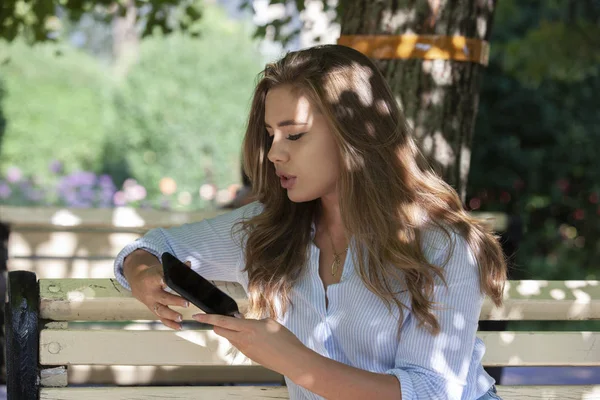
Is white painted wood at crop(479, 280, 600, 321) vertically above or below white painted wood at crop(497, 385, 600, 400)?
above

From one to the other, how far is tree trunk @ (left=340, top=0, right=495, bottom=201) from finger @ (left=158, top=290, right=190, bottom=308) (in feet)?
3.91

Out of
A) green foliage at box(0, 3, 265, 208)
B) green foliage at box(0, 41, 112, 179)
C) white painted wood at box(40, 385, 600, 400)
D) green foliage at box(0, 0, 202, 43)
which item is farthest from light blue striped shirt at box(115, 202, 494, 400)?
green foliage at box(0, 41, 112, 179)

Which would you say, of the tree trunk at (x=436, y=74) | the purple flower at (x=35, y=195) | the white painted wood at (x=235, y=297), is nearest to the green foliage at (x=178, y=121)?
the purple flower at (x=35, y=195)

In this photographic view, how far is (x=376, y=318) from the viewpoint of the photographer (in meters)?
2.19

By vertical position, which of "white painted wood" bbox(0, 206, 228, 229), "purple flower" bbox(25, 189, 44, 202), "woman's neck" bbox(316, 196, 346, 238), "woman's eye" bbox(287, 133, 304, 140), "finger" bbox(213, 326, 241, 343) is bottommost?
"purple flower" bbox(25, 189, 44, 202)

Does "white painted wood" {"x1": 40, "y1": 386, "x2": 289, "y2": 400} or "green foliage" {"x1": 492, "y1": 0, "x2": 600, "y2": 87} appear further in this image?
"green foliage" {"x1": 492, "y1": 0, "x2": 600, "y2": 87}

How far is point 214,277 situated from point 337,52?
752 millimetres

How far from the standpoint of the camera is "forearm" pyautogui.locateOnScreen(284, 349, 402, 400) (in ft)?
6.38

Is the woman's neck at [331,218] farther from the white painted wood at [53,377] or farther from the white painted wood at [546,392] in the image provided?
the white painted wood at [53,377]

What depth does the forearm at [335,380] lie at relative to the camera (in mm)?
1943

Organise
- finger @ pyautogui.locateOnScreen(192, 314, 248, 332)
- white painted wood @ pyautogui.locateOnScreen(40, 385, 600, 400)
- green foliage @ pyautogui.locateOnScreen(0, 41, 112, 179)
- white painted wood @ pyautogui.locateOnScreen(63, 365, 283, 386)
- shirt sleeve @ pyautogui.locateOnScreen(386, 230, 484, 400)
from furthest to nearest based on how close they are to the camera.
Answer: green foliage @ pyautogui.locateOnScreen(0, 41, 112, 179) < white painted wood @ pyautogui.locateOnScreen(63, 365, 283, 386) < white painted wood @ pyautogui.locateOnScreen(40, 385, 600, 400) < shirt sleeve @ pyautogui.locateOnScreen(386, 230, 484, 400) < finger @ pyautogui.locateOnScreen(192, 314, 248, 332)

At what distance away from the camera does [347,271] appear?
2.30m

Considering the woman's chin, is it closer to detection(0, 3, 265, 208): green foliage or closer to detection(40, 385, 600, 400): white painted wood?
detection(40, 385, 600, 400): white painted wood

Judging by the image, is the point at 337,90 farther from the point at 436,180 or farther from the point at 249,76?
the point at 249,76
